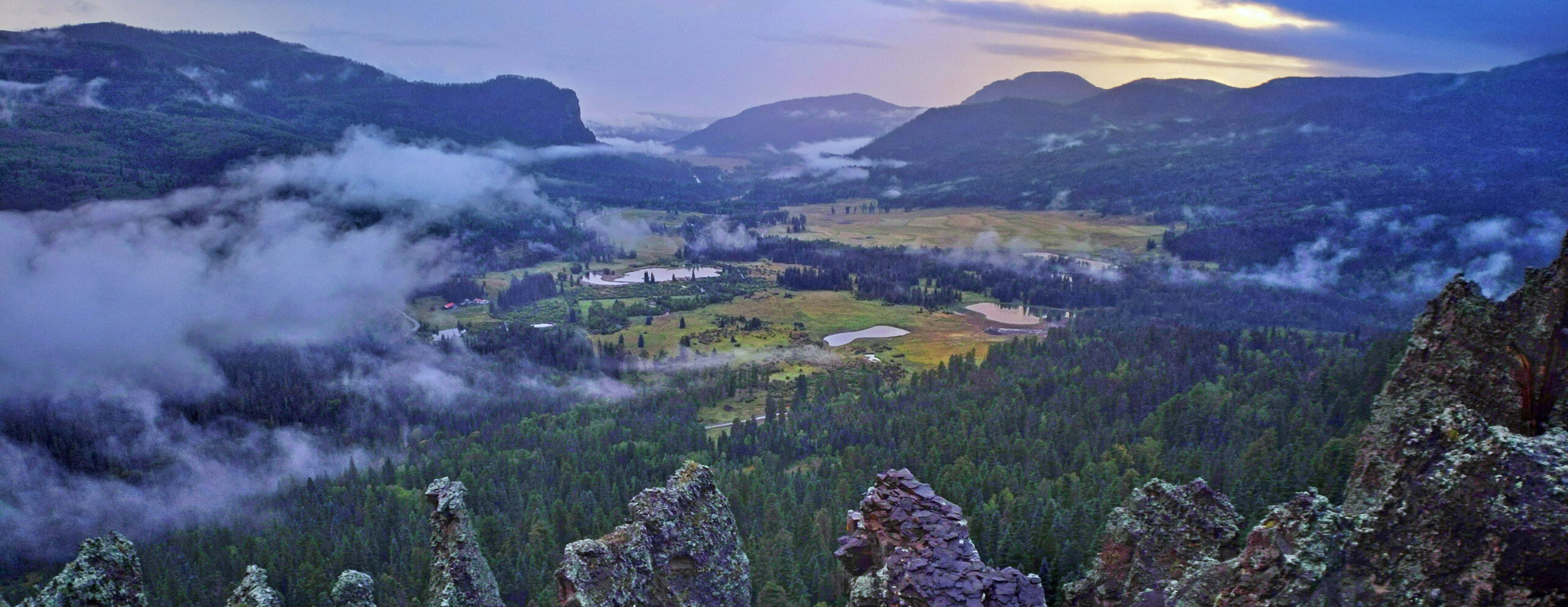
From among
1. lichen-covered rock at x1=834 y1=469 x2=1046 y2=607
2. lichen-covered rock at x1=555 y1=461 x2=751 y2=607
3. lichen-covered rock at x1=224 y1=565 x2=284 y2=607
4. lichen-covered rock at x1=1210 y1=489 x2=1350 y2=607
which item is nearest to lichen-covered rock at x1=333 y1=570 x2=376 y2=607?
lichen-covered rock at x1=224 y1=565 x2=284 y2=607

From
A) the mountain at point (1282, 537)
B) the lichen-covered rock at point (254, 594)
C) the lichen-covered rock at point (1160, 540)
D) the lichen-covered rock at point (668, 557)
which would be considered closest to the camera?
the mountain at point (1282, 537)

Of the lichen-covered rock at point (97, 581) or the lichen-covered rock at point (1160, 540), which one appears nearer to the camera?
the lichen-covered rock at point (97, 581)

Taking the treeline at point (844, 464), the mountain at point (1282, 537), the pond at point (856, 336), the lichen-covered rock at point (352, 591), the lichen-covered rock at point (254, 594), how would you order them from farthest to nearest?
the pond at point (856, 336) → the treeline at point (844, 464) → the lichen-covered rock at point (352, 591) → the lichen-covered rock at point (254, 594) → the mountain at point (1282, 537)

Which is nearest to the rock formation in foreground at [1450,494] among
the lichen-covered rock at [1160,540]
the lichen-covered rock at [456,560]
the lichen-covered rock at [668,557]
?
the lichen-covered rock at [1160,540]

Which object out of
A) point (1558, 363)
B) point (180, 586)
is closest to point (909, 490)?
point (1558, 363)

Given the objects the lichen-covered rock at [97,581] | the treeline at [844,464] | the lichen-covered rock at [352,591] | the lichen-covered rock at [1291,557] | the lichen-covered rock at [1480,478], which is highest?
the lichen-covered rock at [1480,478]

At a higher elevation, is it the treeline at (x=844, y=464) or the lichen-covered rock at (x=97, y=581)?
the lichen-covered rock at (x=97, y=581)

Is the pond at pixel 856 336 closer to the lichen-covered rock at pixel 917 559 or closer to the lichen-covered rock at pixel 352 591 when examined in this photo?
the lichen-covered rock at pixel 917 559

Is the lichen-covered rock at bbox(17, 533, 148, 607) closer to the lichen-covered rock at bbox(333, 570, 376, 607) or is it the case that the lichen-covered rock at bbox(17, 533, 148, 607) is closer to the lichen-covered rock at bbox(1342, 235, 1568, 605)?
the lichen-covered rock at bbox(333, 570, 376, 607)
